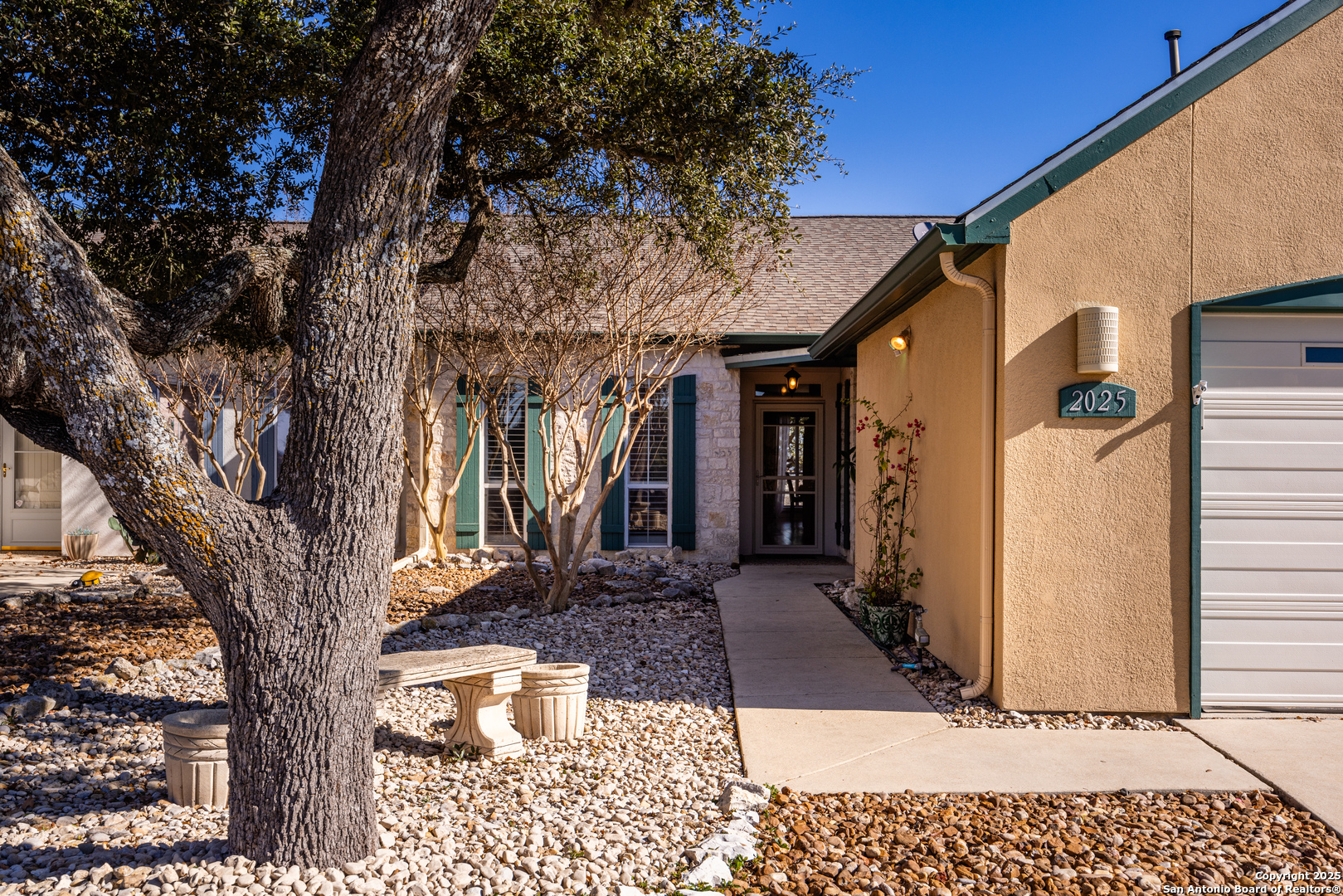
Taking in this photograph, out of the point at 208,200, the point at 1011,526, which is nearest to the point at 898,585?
the point at 1011,526

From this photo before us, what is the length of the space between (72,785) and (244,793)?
1713mm

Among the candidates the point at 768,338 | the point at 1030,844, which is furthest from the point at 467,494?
the point at 1030,844

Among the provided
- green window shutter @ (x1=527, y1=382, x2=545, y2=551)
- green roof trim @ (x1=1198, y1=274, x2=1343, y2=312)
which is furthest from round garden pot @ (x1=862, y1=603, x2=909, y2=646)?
green window shutter @ (x1=527, y1=382, x2=545, y2=551)

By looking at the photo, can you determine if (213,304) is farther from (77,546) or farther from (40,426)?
(77,546)

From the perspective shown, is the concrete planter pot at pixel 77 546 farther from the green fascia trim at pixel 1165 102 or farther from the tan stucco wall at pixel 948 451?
the green fascia trim at pixel 1165 102

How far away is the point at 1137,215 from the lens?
474cm

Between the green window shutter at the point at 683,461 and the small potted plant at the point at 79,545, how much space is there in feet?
26.1

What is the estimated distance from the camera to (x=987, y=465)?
4875 mm

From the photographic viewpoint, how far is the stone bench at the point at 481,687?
4105 mm

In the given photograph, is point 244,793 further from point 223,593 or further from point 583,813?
point 583,813

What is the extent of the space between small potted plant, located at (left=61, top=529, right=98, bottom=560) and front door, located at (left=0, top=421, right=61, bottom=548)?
1074 millimetres

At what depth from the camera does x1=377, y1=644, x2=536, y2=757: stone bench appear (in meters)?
4.11

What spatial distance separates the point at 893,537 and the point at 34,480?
12409 mm

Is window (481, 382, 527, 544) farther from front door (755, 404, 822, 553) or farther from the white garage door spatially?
the white garage door
